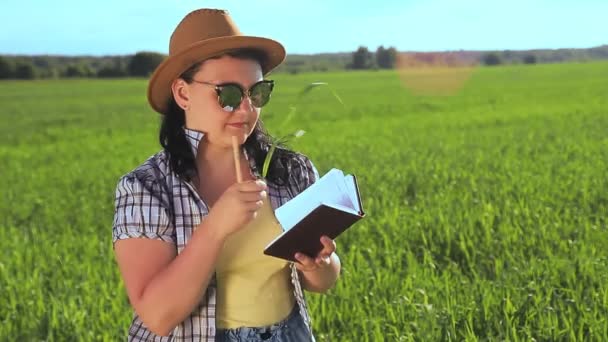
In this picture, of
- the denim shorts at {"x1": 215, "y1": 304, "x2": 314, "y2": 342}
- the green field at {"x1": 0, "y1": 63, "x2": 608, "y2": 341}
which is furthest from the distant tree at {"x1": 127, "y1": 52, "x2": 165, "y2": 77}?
the denim shorts at {"x1": 215, "y1": 304, "x2": 314, "y2": 342}

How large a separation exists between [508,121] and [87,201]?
10.4 metres

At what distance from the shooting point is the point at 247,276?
196cm

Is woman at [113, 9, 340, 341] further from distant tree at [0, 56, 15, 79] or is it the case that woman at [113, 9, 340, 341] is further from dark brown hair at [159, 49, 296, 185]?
distant tree at [0, 56, 15, 79]

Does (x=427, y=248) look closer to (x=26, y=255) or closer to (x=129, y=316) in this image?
(x=129, y=316)

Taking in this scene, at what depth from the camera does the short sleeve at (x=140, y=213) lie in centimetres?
186

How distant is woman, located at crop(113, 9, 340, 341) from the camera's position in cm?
184

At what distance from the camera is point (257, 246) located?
1.96 m

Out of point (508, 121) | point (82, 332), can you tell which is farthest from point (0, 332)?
point (508, 121)

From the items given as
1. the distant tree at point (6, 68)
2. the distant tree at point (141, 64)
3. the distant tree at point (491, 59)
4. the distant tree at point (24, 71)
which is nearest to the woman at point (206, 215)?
the distant tree at point (141, 64)


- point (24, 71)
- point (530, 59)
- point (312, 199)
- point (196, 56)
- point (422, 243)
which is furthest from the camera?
point (530, 59)

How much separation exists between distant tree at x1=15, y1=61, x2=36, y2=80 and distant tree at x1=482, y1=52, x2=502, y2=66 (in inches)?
1772

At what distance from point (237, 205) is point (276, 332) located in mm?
443

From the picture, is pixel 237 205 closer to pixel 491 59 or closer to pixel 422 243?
pixel 422 243

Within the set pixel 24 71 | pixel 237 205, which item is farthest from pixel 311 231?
pixel 24 71
